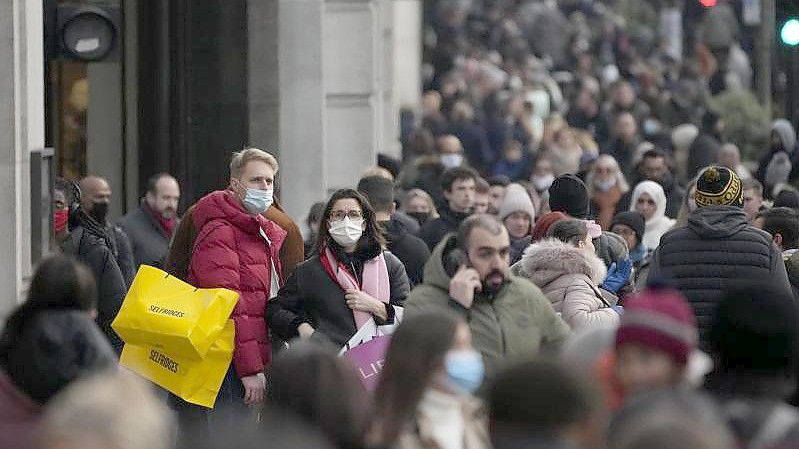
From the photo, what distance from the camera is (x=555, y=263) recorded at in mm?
10125

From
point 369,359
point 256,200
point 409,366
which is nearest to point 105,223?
point 256,200

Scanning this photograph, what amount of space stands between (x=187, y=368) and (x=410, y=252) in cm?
185

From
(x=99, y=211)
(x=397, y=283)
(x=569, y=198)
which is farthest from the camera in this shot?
(x=99, y=211)

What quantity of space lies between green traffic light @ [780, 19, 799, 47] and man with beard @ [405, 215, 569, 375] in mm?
10581

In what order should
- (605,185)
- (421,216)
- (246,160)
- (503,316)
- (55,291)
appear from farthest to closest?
1. (605,185)
2. (421,216)
3. (246,160)
4. (503,316)
5. (55,291)

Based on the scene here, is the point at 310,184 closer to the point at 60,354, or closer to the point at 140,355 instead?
the point at 140,355

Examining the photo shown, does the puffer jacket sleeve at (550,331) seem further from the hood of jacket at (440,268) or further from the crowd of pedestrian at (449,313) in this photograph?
the hood of jacket at (440,268)

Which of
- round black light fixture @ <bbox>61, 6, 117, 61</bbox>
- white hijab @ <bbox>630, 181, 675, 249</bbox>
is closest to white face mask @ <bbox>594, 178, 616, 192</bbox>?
white hijab @ <bbox>630, 181, 675, 249</bbox>

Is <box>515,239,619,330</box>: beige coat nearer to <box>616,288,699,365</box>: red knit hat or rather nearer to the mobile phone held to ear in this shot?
the mobile phone held to ear

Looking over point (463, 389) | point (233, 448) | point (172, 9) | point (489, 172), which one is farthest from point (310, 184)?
point (233, 448)

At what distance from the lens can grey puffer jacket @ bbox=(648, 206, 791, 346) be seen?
1045cm

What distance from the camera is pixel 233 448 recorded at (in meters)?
5.39

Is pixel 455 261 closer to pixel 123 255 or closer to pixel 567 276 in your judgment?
pixel 567 276

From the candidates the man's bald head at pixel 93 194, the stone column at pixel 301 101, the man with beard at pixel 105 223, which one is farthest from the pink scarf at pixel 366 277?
the stone column at pixel 301 101
